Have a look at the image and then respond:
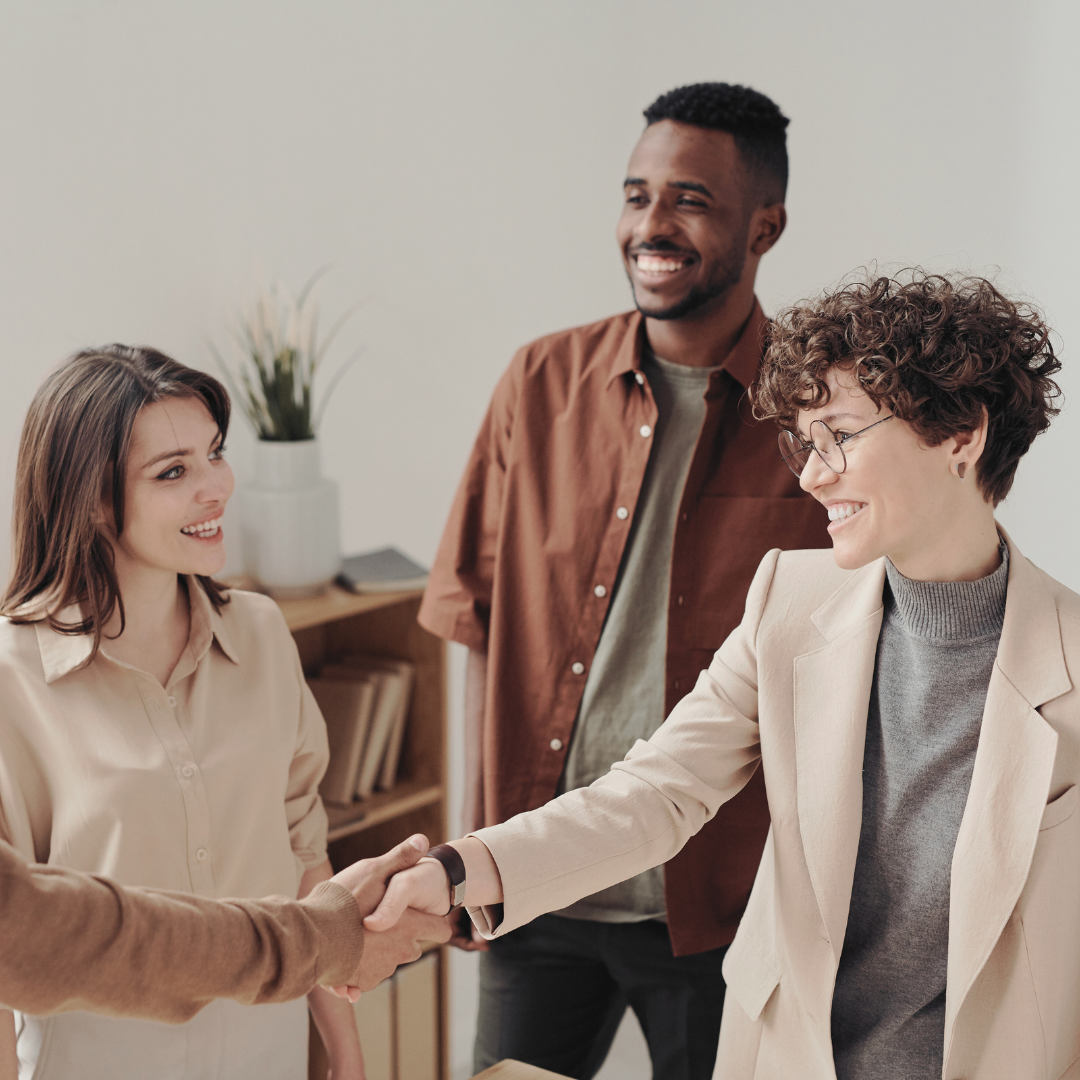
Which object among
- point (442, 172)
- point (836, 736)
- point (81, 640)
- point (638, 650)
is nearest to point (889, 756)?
point (836, 736)

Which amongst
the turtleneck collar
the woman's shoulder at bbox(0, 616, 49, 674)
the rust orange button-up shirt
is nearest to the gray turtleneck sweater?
the turtleneck collar

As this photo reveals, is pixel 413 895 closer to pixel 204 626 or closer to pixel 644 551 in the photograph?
pixel 204 626

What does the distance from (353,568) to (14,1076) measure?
1403 mm

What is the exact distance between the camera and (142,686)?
166 centimetres

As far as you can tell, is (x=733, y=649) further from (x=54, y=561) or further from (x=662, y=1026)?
(x=54, y=561)

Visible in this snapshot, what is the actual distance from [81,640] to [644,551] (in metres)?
0.88

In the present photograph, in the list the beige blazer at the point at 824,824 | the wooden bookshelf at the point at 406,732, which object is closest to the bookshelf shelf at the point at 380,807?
the wooden bookshelf at the point at 406,732

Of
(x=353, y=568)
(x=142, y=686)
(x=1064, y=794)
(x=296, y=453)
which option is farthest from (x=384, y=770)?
(x=1064, y=794)

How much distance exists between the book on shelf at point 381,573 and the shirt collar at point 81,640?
0.88 m

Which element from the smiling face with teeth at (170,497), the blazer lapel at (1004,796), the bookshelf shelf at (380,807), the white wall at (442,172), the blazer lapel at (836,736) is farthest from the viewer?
the bookshelf shelf at (380,807)

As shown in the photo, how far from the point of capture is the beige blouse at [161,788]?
62.3 inches

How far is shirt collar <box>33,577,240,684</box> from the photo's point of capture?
1596mm

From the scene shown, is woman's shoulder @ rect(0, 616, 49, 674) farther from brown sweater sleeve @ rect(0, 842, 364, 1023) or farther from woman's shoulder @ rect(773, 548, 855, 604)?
woman's shoulder @ rect(773, 548, 855, 604)

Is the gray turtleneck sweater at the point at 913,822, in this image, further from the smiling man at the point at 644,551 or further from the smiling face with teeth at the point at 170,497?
the smiling face with teeth at the point at 170,497
